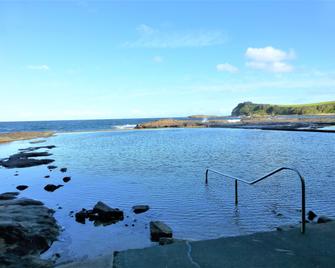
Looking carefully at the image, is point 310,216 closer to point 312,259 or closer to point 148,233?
point 148,233

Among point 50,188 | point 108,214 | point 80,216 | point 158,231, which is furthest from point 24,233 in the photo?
point 50,188

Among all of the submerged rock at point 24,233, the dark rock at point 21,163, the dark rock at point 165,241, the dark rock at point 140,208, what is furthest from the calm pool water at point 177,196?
the dark rock at point 21,163

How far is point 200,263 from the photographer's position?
15.6 feet

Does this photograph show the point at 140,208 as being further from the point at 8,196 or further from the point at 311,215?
the point at 8,196

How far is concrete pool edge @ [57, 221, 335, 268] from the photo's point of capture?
15.5ft

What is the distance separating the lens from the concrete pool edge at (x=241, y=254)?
472 cm

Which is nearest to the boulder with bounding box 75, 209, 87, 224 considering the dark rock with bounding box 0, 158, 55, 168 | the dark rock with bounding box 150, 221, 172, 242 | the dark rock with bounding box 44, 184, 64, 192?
the dark rock with bounding box 150, 221, 172, 242

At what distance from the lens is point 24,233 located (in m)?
8.70

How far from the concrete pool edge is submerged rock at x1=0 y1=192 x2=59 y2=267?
8.66 ft

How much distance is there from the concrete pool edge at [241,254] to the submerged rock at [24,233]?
8.66 ft

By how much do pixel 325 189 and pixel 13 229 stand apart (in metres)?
12.6

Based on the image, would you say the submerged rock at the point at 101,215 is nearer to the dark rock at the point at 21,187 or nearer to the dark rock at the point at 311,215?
the dark rock at the point at 311,215

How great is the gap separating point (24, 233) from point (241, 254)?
6.41 m

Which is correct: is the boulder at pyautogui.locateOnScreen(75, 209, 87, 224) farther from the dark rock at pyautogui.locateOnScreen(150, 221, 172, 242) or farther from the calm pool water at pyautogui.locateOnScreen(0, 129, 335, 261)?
the dark rock at pyautogui.locateOnScreen(150, 221, 172, 242)
